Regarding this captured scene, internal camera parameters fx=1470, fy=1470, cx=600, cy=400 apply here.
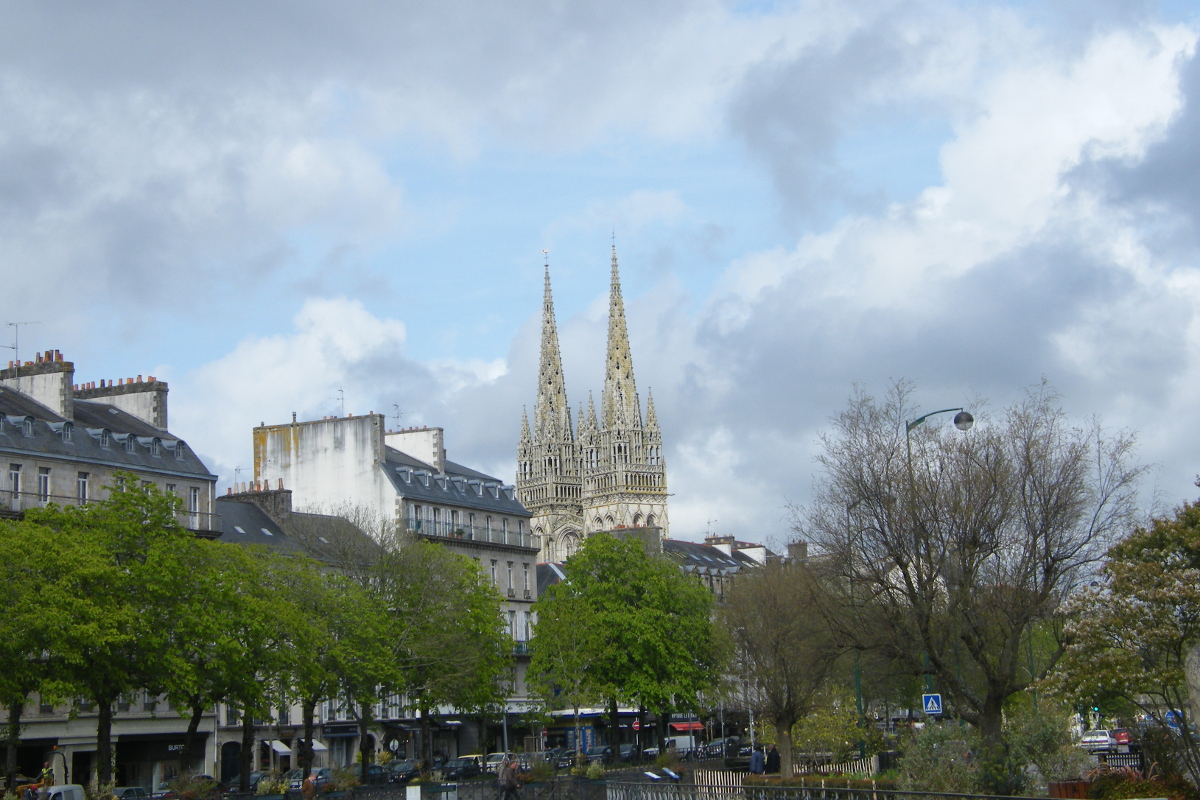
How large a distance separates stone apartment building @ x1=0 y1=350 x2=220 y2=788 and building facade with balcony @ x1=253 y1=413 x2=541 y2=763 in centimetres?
1216

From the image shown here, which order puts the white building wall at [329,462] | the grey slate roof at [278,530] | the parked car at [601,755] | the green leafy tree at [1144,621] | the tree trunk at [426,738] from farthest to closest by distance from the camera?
the white building wall at [329,462] < the parked car at [601,755] < the grey slate roof at [278,530] < the tree trunk at [426,738] < the green leafy tree at [1144,621]

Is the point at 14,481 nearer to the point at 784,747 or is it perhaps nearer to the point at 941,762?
the point at 784,747

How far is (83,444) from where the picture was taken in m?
58.2

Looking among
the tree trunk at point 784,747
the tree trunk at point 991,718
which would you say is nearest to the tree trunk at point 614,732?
the tree trunk at point 784,747

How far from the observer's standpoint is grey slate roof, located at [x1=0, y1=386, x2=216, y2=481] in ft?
182

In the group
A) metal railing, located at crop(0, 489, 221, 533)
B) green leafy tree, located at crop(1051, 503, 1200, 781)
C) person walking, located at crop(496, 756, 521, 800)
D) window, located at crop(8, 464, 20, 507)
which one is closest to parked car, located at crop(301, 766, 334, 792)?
person walking, located at crop(496, 756, 521, 800)

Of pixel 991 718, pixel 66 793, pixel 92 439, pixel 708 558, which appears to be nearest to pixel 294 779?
pixel 66 793

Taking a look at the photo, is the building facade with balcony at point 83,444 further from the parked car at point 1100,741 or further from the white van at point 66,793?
the parked car at point 1100,741

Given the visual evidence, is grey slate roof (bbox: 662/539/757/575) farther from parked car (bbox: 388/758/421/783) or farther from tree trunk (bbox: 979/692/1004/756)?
tree trunk (bbox: 979/692/1004/756)

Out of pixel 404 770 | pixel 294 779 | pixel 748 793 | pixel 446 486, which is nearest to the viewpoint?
pixel 748 793

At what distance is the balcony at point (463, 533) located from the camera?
77.7m

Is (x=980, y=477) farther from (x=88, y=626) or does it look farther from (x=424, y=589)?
(x=424, y=589)

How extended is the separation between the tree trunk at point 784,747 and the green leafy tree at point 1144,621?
637 inches

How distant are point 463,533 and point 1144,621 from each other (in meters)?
53.3
